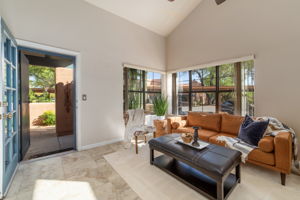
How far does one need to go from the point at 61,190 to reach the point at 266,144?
9.33 ft

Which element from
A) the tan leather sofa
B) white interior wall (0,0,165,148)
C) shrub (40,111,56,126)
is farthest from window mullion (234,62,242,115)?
shrub (40,111,56,126)

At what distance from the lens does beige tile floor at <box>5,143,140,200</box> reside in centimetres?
160

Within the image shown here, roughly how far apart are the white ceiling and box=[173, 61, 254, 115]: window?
1.64m

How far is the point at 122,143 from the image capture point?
334cm

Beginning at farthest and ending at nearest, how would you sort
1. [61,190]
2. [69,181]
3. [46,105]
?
[46,105] < [69,181] < [61,190]

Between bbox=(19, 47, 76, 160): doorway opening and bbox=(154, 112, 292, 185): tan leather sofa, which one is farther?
bbox=(19, 47, 76, 160): doorway opening

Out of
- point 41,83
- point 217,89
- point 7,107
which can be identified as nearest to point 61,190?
point 7,107

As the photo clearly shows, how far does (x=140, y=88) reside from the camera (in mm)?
4258

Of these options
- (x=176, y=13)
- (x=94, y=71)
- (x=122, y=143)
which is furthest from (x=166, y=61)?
(x=122, y=143)

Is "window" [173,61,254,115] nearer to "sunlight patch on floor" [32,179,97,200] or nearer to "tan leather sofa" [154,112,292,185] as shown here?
"tan leather sofa" [154,112,292,185]

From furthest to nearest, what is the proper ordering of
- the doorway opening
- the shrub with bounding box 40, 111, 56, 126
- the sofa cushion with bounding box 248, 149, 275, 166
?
the shrub with bounding box 40, 111, 56, 126, the doorway opening, the sofa cushion with bounding box 248, 149, 275, 166

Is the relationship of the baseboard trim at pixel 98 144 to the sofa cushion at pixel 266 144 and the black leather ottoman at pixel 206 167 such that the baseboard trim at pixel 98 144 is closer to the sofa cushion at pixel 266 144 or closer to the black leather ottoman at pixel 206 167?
the black leather ottoman at pixel 206 167

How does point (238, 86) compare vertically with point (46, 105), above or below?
above

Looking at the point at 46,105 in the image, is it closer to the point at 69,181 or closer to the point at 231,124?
the point at 69,181
